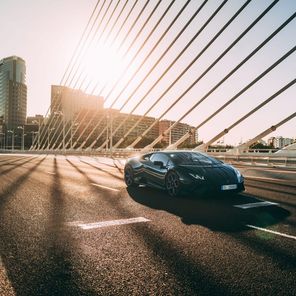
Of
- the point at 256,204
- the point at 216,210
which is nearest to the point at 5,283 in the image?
the point at 216,210

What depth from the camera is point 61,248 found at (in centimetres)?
417

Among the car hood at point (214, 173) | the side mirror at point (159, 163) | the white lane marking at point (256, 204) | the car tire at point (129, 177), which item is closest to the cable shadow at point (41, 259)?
the car hood at point (214, 173)

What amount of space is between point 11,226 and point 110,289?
9.79 ft

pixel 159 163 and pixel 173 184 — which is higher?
Answer: pixel 159 163

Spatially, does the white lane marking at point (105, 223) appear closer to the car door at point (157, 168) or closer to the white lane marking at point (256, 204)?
the white lane marking at point (256, 204)

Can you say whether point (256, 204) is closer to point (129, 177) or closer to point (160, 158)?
point (160, 158)

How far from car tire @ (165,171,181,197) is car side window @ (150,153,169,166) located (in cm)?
52

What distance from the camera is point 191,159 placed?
9141mm

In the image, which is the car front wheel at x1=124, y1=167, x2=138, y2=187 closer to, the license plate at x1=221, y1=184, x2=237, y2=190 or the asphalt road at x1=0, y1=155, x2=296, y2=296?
the asphalt road at x1=0, y1=155, x2=296, y2=296

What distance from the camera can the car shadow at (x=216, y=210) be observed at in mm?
5531

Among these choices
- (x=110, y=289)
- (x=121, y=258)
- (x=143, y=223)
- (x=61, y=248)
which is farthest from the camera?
(x=143, y=223)

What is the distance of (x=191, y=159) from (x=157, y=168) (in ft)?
3.22

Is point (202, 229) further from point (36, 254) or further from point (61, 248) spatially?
point (36, 254)

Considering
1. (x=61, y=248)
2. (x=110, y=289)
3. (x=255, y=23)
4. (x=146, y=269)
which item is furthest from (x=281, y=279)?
(x=255, y=23)
